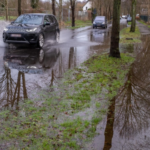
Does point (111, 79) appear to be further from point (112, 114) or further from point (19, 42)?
point (19, 42)

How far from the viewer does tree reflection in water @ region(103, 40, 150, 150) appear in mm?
3797

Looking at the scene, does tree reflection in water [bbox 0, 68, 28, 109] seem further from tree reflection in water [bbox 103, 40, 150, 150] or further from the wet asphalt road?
tree reflection in water [bbox 103, 40, 150, 150]

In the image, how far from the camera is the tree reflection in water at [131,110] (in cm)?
380

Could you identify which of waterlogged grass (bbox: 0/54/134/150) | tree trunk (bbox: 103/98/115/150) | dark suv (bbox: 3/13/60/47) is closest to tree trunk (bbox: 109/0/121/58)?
waterlogged grass (bbox: 0/54/134/150)

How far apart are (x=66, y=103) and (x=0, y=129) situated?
61.9 inches

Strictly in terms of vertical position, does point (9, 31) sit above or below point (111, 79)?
above

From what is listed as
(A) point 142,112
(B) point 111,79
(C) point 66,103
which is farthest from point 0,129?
(B) point 111,79

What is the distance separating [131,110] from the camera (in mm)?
4680

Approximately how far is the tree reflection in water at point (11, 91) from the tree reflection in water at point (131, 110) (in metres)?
1.97

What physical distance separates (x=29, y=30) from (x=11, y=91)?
6.71 m

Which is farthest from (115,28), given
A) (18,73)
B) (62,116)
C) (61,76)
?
(62,116)

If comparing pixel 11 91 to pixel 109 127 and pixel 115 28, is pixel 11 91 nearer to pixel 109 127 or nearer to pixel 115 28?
pixel 109 127

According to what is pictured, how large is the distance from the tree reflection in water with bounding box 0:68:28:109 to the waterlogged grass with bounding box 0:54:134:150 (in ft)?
0.89

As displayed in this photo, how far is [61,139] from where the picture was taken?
3.49 m
